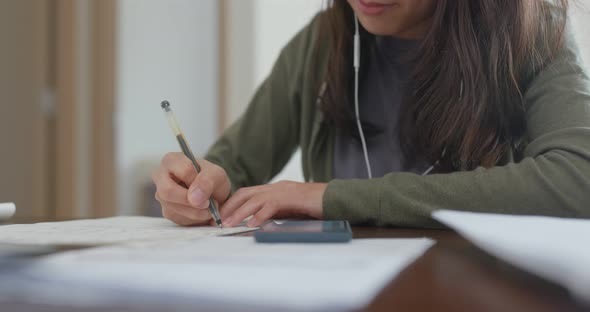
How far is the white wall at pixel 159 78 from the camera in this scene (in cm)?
233

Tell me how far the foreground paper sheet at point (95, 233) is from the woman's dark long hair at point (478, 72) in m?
0.44

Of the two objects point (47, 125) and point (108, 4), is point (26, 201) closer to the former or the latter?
point (47, 125)

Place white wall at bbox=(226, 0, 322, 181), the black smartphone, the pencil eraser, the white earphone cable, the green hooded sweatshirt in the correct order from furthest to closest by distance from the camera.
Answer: white wall at bbox=(226, 0, 322, 181) < the white earphone cable < the pencil eraser < the green hooded sweatshirt < the black smartphone

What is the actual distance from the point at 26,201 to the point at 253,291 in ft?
7.41

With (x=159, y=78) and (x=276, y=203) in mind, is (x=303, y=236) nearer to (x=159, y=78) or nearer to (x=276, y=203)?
(x=276, y=203)

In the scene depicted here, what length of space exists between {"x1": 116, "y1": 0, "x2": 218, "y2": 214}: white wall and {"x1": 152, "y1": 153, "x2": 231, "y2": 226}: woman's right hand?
1.54 m

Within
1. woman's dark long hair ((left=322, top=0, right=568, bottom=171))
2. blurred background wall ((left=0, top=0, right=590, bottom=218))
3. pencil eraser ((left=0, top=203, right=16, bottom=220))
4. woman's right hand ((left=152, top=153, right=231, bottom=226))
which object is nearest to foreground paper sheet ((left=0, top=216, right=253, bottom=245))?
woman's right hand ((left=152, top=153, right=231, bottom=226))

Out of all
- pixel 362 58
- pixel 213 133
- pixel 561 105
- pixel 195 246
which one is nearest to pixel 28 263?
pixel 195 246

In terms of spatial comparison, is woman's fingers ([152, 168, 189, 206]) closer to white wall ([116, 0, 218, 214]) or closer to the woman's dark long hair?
the woman's dark long hair

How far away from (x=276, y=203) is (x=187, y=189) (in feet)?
0.39

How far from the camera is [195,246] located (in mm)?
477

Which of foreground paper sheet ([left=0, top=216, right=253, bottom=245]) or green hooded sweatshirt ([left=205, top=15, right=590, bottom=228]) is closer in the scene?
foreground paper sheet ([left=0, top=216, right=253, bottom=245])

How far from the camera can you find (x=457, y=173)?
30.2 inches

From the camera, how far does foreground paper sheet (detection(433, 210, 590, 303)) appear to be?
310 millimetres
